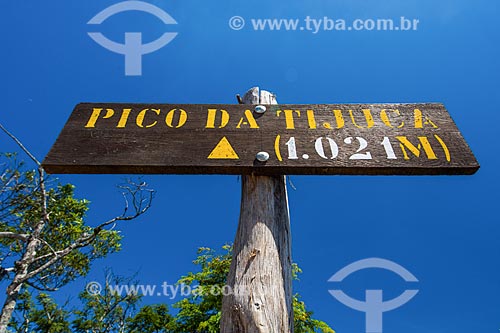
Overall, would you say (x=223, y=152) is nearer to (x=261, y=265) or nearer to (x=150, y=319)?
(x=261, y=265)

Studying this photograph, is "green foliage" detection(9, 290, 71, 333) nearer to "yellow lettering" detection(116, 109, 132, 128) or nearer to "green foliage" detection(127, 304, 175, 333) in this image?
"green foliage" detection(127, 304, 175, 333)

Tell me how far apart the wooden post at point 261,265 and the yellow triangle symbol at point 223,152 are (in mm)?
188

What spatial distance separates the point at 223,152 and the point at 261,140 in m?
0.27

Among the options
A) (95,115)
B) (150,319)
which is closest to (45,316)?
(150,319)

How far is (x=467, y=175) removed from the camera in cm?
222

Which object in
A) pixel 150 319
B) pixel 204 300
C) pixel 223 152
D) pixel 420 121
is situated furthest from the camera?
pixel 150 319

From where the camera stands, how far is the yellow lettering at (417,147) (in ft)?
7.13

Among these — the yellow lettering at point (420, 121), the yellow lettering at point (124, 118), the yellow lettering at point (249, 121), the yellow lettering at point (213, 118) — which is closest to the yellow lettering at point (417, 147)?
the yellow lettering at point (420, 121)

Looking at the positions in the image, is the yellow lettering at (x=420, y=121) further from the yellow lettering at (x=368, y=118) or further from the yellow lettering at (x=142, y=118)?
the yellow lettering at (x=142, y=118)

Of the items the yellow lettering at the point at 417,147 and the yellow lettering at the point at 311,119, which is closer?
the yellow lettering at the point at 417,147

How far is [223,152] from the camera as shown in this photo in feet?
7.25

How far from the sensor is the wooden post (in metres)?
1.73

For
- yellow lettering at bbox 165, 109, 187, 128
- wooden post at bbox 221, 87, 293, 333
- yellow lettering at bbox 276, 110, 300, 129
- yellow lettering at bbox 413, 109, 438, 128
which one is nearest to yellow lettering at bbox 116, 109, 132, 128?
yellow lettering at bbox 165, 109, 187, 128

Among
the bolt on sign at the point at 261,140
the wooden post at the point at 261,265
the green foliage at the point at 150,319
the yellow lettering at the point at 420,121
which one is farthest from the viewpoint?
the green foliage at the point at 150,319
